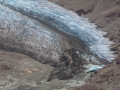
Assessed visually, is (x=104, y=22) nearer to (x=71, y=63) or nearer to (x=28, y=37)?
(x=28, y=37)

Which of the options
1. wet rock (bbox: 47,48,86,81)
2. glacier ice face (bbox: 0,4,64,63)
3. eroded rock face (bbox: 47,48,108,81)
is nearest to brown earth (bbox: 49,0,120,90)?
eroded rock face (bbox: 47,48,108,81)

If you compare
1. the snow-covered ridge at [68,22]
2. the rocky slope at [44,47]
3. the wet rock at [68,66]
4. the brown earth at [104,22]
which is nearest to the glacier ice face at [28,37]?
the rocky slope at [44,47]

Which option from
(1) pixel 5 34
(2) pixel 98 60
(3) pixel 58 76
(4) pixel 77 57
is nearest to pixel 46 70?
(3) pixel 58 76

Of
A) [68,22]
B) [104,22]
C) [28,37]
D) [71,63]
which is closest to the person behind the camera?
[71,63]

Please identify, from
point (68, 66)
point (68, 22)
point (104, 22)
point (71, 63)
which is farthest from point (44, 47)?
point (104, 22)

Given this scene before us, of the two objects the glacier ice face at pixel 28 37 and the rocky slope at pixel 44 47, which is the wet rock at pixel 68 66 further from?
the glacier ice face at pixel 28 37

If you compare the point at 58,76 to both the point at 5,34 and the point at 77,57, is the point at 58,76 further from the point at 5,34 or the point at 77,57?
the point at 5,34
